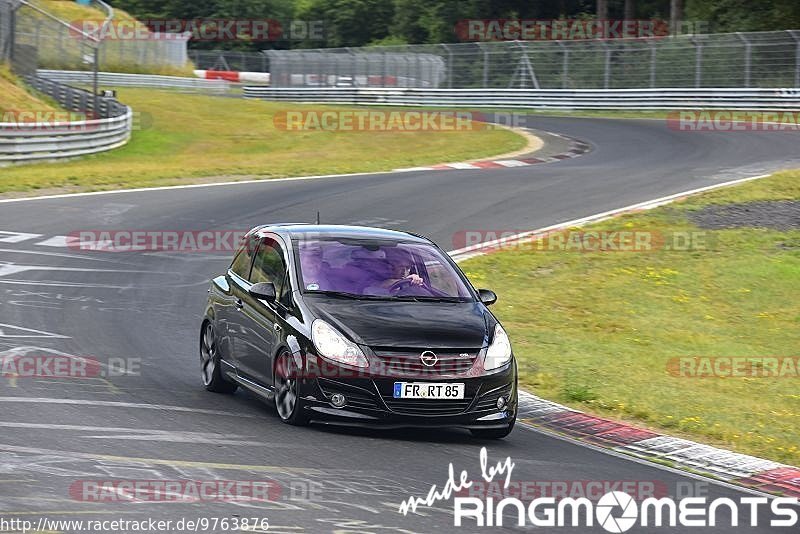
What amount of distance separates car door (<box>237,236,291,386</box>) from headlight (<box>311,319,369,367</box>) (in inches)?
20.3

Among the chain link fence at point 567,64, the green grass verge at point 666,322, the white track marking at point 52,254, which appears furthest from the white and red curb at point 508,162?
the white track marking at point 52,254

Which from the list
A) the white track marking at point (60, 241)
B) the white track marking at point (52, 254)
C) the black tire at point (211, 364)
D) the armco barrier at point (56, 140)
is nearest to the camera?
the black tire at point (211, 364)

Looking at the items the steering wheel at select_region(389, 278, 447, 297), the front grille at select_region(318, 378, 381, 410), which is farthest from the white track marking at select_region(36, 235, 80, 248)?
the front grille at select_region(318, 378, 381, 410)

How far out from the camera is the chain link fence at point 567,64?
44.4 metres

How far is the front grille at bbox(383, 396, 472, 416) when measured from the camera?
Result: 9000mm

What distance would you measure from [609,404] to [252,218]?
1219 cm

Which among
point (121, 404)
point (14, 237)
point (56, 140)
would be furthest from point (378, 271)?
point (56, 140)

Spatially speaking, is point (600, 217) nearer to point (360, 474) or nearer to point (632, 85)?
point (360, 474)

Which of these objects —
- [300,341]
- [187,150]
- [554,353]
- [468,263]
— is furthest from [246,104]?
[300,341]

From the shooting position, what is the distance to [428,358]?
9055mm

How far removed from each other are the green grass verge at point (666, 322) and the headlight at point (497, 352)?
5.38ft

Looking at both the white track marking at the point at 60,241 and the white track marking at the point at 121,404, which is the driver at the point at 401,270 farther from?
the white track marking at the point at 60,241

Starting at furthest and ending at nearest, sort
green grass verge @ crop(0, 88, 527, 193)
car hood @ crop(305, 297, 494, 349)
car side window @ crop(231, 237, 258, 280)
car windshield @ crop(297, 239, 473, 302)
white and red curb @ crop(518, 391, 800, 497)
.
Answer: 1. green grass verge @ crop(0, 88, 527, 193)
2. car side window @ crop(231, 237, 258, 280)
3. car windshield @ crop(297, 239, 473, 302)
4. car hood @ crop(305, 297, 494, 349)
5. white and red curb @ crop(518, 391, 800, 497)

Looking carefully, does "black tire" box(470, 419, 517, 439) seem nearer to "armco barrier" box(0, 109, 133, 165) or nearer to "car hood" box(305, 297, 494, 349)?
"car hood" box(305, 297, 494, 349)
